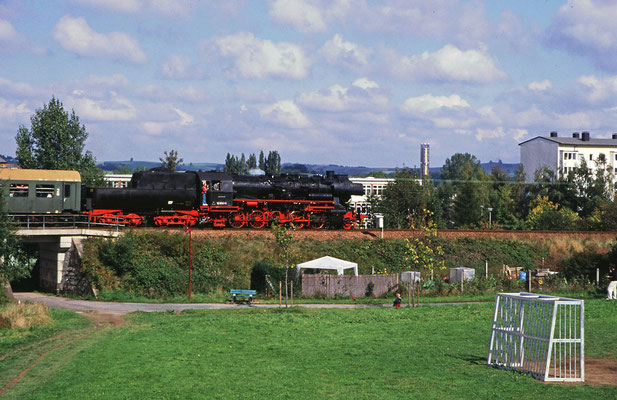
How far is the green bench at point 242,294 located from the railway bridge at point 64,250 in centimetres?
979

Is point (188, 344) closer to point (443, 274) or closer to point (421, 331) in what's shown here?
point (421, 331)

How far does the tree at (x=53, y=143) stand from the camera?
70625 millimetres

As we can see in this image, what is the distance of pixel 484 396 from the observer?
1842 centimetres

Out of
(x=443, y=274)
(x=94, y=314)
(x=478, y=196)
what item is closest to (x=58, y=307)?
(x=94, y=314)

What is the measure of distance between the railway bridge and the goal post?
100 feet

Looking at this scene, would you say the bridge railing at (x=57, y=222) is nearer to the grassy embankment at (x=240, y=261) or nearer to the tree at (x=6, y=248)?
the grassy embankment at (x=240, y=261)

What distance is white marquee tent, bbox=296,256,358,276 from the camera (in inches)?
1850

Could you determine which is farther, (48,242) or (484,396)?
(48,242)

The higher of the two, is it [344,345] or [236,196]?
[236,196]

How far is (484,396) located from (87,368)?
12329 mm

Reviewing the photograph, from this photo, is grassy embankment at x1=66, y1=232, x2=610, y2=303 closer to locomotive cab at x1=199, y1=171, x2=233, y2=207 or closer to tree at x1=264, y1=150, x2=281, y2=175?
locomotive cab at x1=199, y1=171, x2=233, y2=207

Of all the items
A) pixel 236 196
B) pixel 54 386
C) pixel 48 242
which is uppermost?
pixel 236 196

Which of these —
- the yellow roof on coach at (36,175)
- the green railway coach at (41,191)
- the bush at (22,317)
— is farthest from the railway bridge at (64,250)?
the bush at (22,317)

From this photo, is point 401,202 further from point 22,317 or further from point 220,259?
point 22,317
